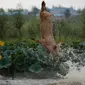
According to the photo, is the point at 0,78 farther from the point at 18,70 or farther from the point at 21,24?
the point at 21,24

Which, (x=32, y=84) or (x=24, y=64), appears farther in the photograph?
(x=24, y=64)

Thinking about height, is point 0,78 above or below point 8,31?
above

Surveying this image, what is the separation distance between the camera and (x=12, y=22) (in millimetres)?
28062

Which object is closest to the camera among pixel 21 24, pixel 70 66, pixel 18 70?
pixel 70 66

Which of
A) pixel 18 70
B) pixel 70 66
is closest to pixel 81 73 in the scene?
pixel 70 66

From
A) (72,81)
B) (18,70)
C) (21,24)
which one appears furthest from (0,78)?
(21,24)

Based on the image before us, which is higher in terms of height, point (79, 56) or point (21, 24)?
point (79, 56)

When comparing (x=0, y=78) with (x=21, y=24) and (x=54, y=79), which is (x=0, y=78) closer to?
(x=54, y=79)

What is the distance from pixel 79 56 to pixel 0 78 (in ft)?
5.47

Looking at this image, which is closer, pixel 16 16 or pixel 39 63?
pixel 39 63

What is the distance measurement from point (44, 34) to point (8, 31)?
22265 millimetres

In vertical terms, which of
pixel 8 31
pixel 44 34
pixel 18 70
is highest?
pixel 44 34

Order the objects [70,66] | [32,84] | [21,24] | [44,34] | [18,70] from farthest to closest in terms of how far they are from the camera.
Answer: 1. [21,24]
2. [18,70]
3. [70,66]
4. [44,34]
5. [32,84]

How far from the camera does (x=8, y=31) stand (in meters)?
27.4
